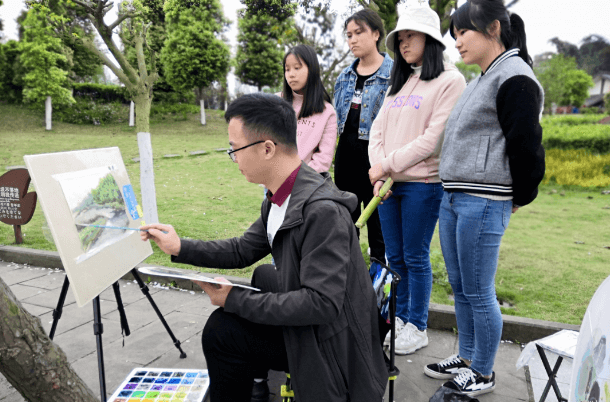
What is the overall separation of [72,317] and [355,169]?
2.55m

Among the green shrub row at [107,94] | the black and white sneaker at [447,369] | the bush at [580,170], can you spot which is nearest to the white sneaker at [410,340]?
the black and white sneaker at [447,369]

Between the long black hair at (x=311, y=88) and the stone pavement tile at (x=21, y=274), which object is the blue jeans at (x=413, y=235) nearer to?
the long black hair at (x=311, y=88)

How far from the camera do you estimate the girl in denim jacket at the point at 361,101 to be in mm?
2967

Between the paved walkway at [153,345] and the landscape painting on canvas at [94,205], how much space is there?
34.8 inches

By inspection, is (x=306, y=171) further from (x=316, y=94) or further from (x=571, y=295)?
(x=571, y=295)

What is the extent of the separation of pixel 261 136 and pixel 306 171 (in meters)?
0.23

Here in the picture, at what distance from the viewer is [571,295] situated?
12.4 feet

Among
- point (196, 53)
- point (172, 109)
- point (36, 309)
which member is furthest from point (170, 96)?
point (36, 309)

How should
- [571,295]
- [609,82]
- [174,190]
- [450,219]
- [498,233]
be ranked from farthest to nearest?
[609,82], [174,190], [571,295], [450,219], [498,233]

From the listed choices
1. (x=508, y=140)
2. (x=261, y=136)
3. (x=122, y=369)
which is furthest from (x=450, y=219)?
(x=122, y=369)

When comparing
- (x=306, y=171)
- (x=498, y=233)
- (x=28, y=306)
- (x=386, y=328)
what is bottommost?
(x=28, y=306)

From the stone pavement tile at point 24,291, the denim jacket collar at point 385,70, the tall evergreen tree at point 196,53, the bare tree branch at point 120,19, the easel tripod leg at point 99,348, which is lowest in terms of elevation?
the stone pavement tile at point 24,291

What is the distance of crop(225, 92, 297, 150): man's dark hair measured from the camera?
169 cm

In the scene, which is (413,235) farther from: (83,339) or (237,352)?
(83,339)
